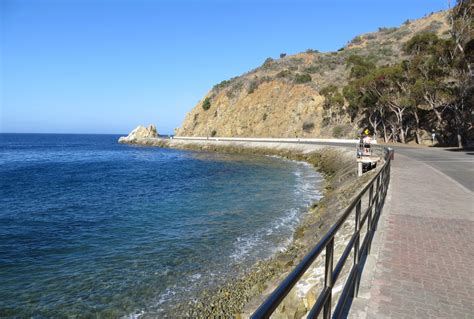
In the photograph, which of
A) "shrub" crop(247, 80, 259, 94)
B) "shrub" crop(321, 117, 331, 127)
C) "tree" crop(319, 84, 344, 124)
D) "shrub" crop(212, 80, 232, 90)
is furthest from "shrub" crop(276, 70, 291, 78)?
"shrub" crop(212, 80, 232, 90)

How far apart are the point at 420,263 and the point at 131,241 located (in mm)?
9420

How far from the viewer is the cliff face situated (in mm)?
60500

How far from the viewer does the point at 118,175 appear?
32.5 metres

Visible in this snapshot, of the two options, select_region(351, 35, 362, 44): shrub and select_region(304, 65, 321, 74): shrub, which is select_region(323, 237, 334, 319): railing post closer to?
select_region(304, 65, 321, 74): shrub

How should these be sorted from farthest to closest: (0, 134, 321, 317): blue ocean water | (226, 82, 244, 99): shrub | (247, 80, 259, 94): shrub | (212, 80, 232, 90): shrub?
(212, 80, 232, 90): shrub → (226, 82, 244, 99): shrub → (247, 80, 259, 94): shrub → (0, 134, 321, 317): blue ocean water

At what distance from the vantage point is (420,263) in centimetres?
536

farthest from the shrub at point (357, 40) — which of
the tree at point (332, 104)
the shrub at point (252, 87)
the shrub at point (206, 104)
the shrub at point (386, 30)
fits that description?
the tree at point (332, 104)

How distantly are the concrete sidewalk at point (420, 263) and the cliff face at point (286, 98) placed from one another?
45.3 meters

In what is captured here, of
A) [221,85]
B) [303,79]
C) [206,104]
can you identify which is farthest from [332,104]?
[221,85]

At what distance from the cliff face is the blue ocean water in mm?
37737

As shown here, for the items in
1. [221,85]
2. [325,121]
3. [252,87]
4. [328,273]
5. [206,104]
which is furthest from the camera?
[221,85]

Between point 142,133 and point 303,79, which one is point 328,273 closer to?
point 303,79

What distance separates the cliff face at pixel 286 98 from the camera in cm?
6050

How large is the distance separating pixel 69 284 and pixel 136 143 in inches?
3737
